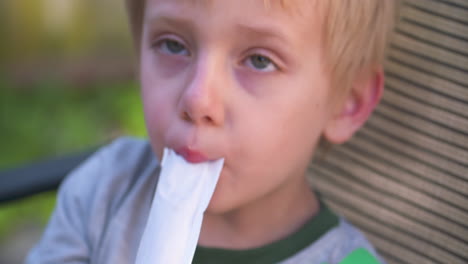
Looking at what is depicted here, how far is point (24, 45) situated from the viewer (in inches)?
131

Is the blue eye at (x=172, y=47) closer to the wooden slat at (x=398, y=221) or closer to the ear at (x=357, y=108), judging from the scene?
the ear at (x=357, y=108)

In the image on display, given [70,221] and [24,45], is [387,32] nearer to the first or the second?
[70,221]

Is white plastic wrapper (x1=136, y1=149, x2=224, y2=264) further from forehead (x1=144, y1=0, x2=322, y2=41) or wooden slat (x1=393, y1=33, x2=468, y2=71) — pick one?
wooden slat (x1=393, y1=33, x2=468, y2=71)

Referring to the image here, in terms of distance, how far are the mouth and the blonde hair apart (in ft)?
0.85

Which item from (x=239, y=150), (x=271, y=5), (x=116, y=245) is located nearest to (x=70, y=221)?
(x=116, y=245)

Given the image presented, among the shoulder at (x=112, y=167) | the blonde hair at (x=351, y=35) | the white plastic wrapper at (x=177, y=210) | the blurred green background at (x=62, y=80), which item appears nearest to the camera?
the white plastic wrapper at (x=177, y=210)

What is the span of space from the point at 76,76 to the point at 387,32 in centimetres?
232

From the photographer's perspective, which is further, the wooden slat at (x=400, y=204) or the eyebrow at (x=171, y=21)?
the wooden slat at (x=400, y=204)

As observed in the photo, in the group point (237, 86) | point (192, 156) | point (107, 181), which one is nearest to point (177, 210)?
point (192, 156)

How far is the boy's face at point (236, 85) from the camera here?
1062 mm

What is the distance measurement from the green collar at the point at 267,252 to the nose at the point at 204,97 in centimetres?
29

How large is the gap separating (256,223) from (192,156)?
29 centimetres

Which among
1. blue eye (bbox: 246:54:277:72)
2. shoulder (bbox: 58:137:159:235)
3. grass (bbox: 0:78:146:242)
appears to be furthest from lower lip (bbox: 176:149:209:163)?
grass (bbox: 0:78:146:242)

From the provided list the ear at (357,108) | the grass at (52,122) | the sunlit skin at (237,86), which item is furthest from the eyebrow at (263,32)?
the grass at (52,122)
